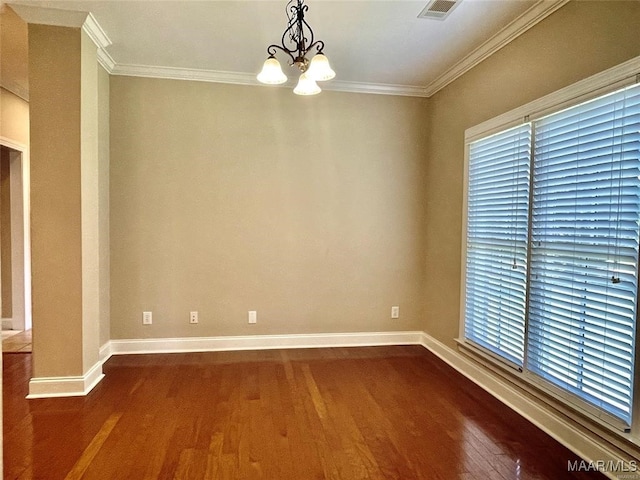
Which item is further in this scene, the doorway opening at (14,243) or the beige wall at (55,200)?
the doorway opening at (14,243)

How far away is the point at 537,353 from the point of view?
2541 millimetres

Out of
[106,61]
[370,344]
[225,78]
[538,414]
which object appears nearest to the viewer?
[538,414]

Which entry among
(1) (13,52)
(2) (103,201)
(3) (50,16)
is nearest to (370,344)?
(2) (103,201)

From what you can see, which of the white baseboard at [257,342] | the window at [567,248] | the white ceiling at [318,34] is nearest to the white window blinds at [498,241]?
the window at [567,248]

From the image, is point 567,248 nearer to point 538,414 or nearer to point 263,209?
point 538,414

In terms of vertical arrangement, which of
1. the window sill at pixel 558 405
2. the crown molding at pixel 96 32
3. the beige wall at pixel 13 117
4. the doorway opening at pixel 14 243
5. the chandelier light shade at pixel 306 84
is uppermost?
the crown molding at pixel 96 32

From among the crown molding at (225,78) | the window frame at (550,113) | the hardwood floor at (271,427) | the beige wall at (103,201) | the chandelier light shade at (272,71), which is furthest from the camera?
the crown molding at (225,78)

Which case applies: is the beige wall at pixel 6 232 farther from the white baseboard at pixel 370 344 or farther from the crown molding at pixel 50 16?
the crown molding at pixel 50 16

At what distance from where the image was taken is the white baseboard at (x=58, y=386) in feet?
9.23

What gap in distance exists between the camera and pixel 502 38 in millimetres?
2846

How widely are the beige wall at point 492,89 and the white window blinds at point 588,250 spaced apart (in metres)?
0.29

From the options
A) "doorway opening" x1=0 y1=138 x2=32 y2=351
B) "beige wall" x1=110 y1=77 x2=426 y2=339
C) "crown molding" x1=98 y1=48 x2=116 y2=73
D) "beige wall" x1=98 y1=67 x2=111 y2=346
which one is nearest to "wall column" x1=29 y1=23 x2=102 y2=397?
"crown molding" x1=98 y1=48 x2=116 y2=73

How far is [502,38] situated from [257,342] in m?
3.46

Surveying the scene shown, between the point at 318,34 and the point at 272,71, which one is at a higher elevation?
the point at 318,34
